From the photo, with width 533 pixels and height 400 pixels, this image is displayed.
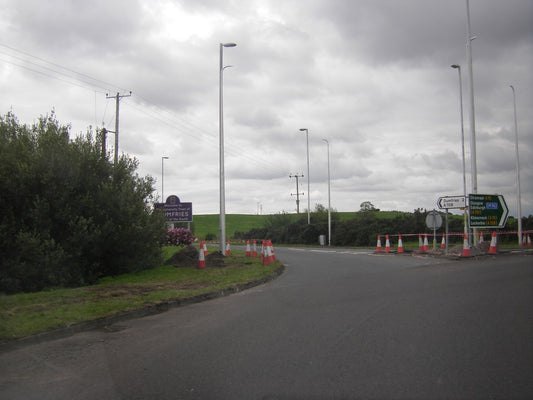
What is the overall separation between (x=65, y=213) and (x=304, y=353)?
1214 cm

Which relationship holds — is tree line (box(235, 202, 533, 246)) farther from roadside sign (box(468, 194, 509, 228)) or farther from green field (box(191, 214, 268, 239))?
green field (box(191, 214, 268, 239))

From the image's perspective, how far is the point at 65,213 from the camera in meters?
15.7

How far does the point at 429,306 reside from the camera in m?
8.61

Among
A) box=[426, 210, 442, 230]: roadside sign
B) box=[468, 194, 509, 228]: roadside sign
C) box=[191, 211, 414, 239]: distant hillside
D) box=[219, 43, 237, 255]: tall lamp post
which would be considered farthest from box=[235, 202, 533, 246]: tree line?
box=[191, 211, 414, 239]: distant hillside

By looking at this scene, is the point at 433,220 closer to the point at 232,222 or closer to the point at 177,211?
the point at 177,211

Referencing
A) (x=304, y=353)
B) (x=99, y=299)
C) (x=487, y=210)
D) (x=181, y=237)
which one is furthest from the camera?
(x=181, y=237)

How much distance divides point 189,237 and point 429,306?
88.3ft

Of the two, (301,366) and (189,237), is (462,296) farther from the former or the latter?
(189,237)

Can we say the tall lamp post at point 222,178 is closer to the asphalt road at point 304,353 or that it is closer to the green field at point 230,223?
the asphalt road at point 304,353

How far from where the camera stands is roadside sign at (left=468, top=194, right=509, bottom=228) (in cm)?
2130

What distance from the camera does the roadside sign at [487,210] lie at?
21297 millimetres

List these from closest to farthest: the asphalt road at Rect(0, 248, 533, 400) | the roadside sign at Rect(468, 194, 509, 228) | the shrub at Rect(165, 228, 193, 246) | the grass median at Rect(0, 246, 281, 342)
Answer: the asphalt road at Rect(0, 248, 533, 400), the grass median at Rect(0, 246, 281, 342), the roadside sign at Rect(468, 194, 509, 228), the shrub at Rect(165, 228, 193, 246)

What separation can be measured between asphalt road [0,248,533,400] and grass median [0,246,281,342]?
0.69 metres

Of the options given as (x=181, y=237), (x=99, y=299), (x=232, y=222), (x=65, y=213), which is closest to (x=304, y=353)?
(x=99, y=299)
